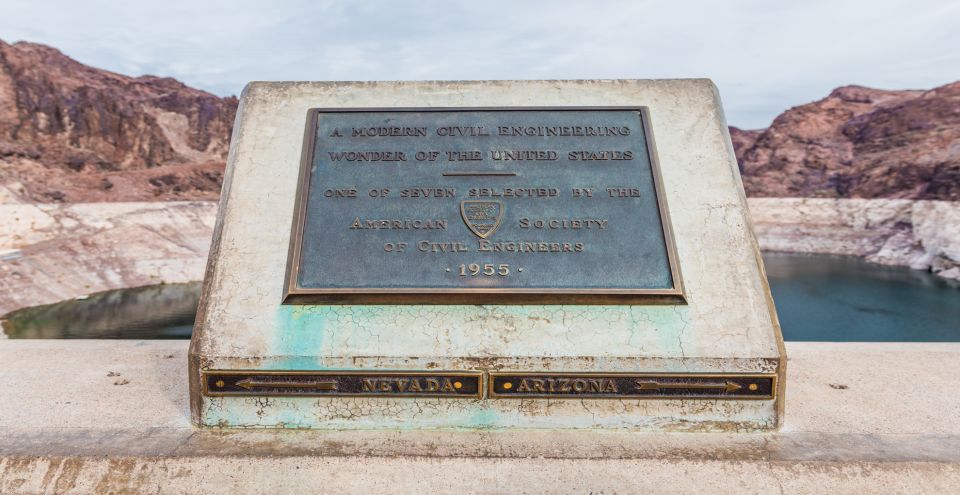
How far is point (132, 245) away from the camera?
59.4 feet

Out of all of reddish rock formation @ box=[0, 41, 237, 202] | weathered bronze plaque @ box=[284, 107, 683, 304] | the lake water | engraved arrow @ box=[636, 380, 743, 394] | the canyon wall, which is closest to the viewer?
engraved arrow @ box=[636, 380, 743, 394]

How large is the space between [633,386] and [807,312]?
44.3 feet

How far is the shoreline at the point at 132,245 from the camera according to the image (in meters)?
14.5

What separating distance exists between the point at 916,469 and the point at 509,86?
3411 millimetres

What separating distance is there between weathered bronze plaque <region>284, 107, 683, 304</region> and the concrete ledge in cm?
85

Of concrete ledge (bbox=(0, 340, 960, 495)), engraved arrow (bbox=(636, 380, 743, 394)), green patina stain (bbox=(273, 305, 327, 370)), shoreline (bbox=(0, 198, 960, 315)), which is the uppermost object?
shoreline (bbox=(0, 198, 960, 315))

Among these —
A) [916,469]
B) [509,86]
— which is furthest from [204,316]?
[916,469]

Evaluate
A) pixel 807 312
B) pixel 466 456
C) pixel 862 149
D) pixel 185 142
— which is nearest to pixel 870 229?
pixel 807 312

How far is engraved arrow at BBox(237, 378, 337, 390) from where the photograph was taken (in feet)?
10.4

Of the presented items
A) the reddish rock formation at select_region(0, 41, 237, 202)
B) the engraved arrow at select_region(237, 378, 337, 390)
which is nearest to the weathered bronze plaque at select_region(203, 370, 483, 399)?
the engraved arrow at select_region(237, 378, 337, 390)

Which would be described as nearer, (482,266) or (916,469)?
(916,469)

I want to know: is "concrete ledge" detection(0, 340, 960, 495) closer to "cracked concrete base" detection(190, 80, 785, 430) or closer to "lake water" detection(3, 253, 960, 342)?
"cracked concrete base" detection(190, 80, 785, 430)

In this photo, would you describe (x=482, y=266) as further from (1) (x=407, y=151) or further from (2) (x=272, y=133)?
(2) (x=272, y=133)

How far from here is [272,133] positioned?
3922 millimetres
